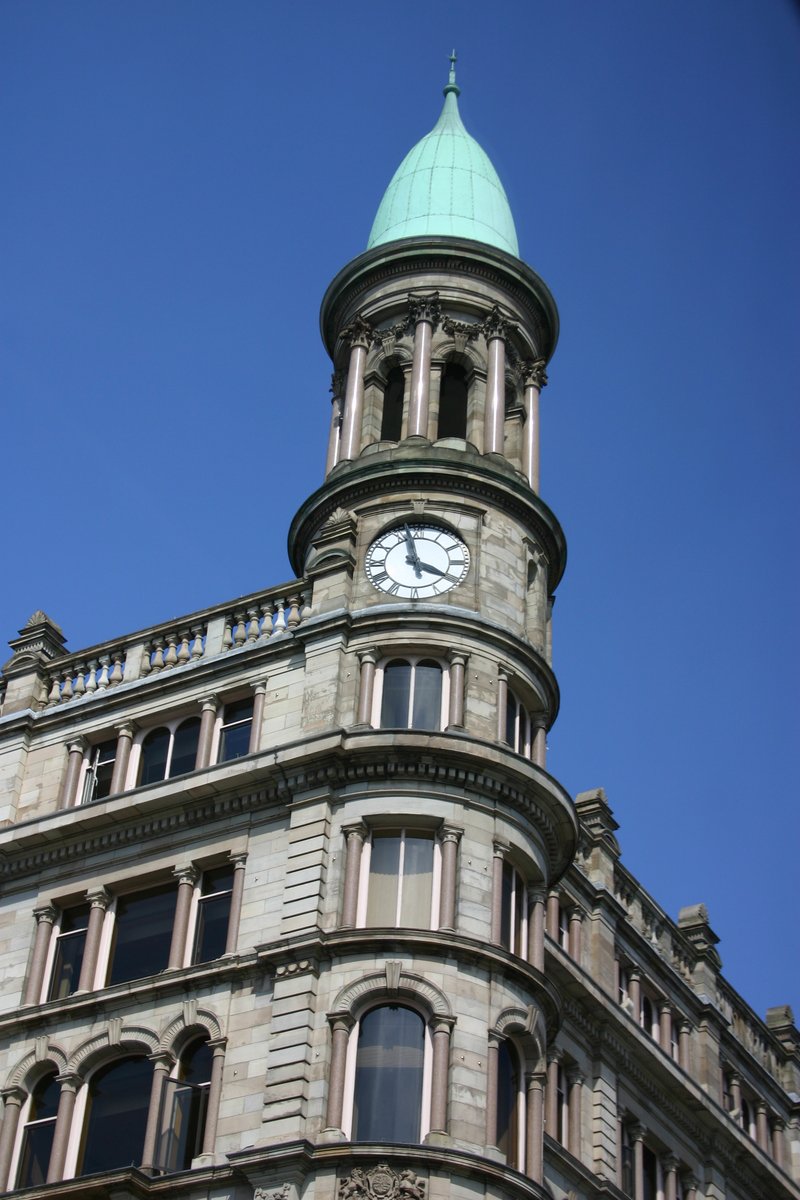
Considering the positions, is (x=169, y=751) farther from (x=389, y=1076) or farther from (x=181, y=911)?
(x=389, y=1076)

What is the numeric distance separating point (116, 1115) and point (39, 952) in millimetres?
5093

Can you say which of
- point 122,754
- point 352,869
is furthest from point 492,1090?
point 122,754

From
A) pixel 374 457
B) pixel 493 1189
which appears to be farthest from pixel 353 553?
pixel 493 1189

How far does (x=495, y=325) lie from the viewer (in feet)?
188

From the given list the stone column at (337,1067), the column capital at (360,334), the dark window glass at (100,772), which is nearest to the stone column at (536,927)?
the stone column at (337,1067)

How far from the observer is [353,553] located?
51.0 meters

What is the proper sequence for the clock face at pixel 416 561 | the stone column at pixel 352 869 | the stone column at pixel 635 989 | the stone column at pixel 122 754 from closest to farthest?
the stone column at pixel 352 869 < the stone column at pixel 122 754 < the clock face at pixel 416 561 < the stone column at pixel 635 989

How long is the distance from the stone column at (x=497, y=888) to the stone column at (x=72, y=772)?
436 inches

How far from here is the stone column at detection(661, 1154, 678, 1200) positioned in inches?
2222

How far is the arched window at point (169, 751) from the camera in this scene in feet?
163

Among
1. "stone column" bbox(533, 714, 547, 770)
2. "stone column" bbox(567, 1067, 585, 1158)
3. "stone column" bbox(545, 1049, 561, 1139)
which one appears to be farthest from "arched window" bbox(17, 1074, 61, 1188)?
"stone column" bbox(567, 1067, 585, 1158)

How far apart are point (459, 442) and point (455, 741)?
37.2ft

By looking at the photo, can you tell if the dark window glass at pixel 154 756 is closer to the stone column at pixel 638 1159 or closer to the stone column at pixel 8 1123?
the stone column at pixel 8 1123

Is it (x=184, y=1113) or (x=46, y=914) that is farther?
(x=46, y=914)
